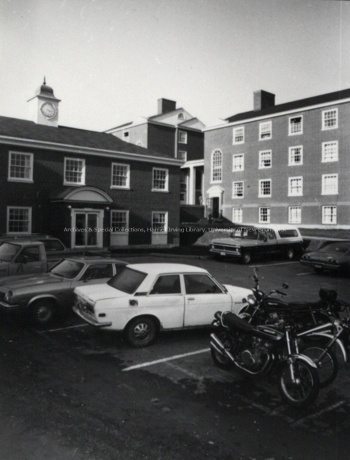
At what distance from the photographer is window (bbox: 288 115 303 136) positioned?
36219 millimetres

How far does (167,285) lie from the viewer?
7820mm

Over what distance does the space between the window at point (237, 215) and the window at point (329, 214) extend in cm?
858

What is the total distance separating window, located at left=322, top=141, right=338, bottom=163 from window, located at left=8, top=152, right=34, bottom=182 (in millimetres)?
24054

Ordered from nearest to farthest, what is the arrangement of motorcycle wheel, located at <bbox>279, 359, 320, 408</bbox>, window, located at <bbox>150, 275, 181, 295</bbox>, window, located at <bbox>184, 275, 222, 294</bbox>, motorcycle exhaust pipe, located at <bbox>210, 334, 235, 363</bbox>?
motorcycle wheel, located at <bbox>279, 359, 320, 408</bbox>
motorcycle exhaust pipe, located at <bbox>210, 334, 235, 363</bbox>
window, located at <bbox>150, 275, 181, 295</bbox>
window, located at <bbox>184, 275, 222, 294</bbox>

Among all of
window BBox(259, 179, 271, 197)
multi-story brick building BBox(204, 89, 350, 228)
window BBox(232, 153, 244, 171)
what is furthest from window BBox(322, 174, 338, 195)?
window BBox(232, 153, 244, 171)

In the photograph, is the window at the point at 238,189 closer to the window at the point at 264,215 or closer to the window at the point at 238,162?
the window at the point at 238,162

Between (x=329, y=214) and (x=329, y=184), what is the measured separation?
2.56 m

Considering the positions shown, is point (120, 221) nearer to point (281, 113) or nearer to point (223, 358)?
point (281, 113)

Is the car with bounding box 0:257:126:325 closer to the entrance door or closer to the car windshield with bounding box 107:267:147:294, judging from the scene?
the car windshield with bounding box 107:267:147:294

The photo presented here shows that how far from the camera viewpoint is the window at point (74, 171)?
82.0ft

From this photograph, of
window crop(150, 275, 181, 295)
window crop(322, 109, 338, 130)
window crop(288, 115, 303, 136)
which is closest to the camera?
window crop(150, 275, 181, 295)

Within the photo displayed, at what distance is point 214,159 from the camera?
43.2 meters

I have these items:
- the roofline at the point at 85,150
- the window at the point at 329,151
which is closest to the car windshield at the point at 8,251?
the roofline at the point at 85,150

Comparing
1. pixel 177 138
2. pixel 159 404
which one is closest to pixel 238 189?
pixel 177 138
